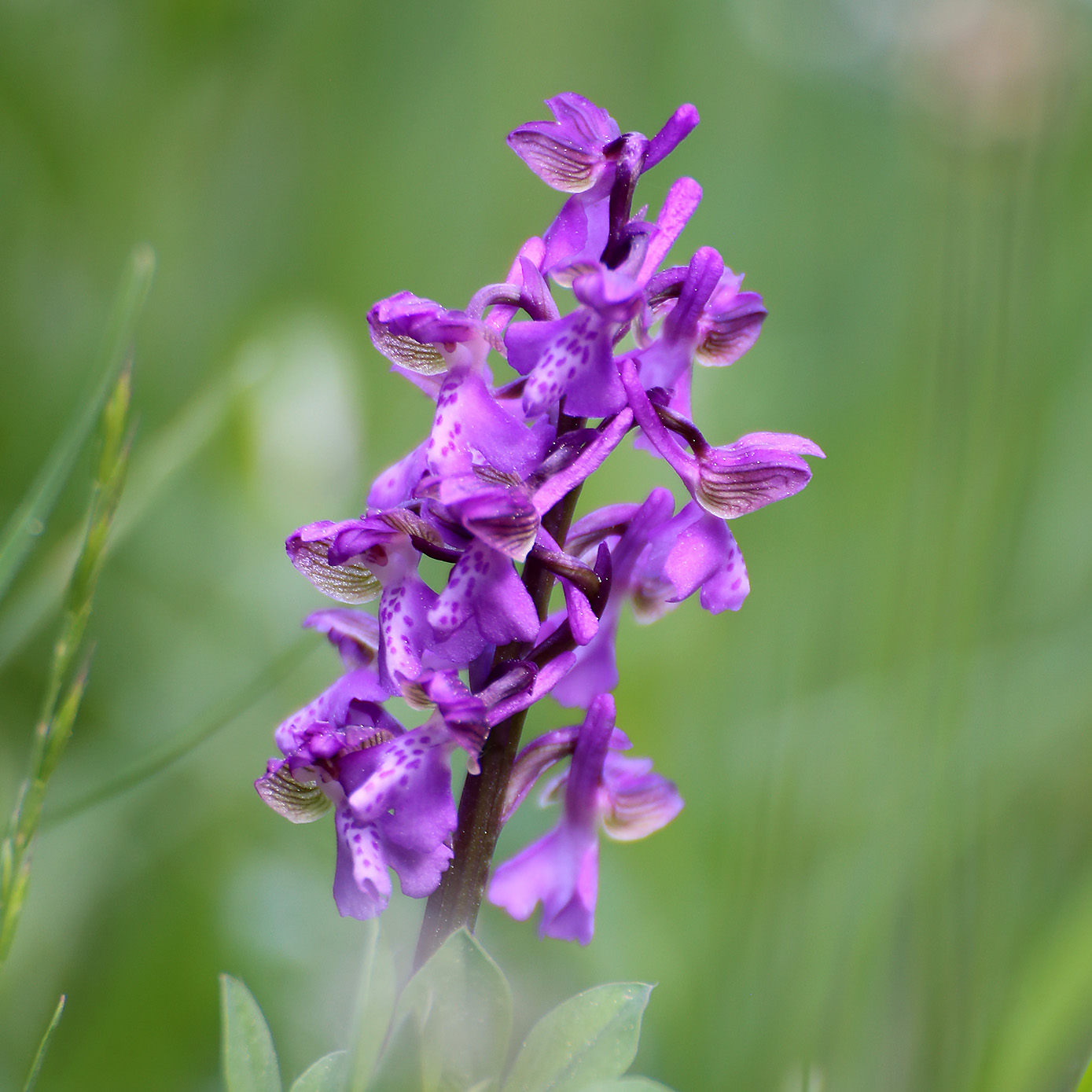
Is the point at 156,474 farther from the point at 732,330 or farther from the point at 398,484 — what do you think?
the point at 732,330

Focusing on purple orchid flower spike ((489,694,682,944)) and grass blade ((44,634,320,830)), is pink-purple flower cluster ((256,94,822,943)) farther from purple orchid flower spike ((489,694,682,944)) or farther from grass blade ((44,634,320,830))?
grass blade ((44,634,320,830))

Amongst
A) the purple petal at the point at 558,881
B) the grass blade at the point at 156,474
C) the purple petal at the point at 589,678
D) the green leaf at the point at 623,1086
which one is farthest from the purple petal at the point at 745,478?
the grass blade at the point at 156,474

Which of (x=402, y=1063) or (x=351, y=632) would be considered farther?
(x=351, y=632)

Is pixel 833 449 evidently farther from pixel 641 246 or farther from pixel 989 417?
pixel 641 246

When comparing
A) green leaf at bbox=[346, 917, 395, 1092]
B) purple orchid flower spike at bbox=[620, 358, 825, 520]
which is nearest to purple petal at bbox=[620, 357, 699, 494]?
A: purple orchid flower spike at bbox=[620, 358, 825, 520]

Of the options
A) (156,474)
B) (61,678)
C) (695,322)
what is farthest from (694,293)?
(156,474)

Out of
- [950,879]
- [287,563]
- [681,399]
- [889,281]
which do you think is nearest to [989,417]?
[950,879]

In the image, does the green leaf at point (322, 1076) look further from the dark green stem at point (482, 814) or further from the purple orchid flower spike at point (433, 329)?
the purple orchid flower spike at point (433, 329)
